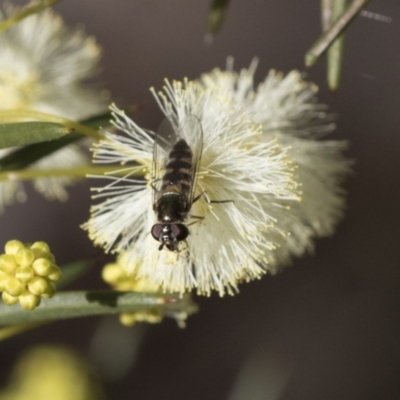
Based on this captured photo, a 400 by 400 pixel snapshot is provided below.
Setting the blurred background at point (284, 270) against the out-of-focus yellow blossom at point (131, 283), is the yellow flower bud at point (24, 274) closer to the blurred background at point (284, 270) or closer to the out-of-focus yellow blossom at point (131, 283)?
the out-of-focus yellow blossom at point (131, 283)

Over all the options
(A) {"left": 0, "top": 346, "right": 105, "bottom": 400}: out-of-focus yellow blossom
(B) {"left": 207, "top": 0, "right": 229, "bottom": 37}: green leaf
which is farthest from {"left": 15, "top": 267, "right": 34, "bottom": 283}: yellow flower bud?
(A) {"left": 0, "top": 346, "right": 105, "bottom": 400}: out-of-focus yellow blossom

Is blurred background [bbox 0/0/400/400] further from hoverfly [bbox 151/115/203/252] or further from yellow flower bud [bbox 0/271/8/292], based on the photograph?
yellow flower bud [bbox 0/271/8/292]

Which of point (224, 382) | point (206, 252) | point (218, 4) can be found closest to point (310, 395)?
point (224, 382)

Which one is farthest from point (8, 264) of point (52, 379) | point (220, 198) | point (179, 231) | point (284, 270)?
point (284, 270)

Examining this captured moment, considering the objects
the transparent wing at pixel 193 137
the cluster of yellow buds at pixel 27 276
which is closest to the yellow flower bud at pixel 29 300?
the cluster of yellow buds at pixel 27 276

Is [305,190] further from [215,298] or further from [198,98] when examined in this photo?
[215,298]

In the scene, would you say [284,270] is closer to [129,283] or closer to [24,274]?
[129,283]
